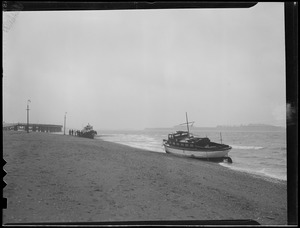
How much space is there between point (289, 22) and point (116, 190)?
7.99 meters

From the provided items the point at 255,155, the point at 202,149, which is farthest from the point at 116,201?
the point at 255,155

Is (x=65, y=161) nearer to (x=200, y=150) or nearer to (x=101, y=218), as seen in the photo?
(x=101, y=218)

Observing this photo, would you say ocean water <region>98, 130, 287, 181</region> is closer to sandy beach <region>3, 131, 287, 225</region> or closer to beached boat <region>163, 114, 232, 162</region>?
beached boat <region>163, 114, 232, 162</region>

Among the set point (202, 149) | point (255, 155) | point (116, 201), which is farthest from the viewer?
point (255, 155)

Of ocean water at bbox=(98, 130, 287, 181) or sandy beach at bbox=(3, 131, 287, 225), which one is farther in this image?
ocean water at bbox=(98, 130, 287, 181)

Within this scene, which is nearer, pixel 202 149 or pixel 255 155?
pixel 202 149

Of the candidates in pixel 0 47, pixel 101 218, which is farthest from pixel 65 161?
pixel 0 47

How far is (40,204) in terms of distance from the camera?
6059 mm

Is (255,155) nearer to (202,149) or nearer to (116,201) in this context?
(202,149)

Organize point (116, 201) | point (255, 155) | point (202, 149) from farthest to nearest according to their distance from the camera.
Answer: point (255, 155) < point (202, 149) < point (116, 201)

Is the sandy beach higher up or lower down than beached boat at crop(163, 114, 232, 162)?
higher up

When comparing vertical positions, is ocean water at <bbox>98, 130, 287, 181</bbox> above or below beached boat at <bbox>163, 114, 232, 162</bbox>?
below

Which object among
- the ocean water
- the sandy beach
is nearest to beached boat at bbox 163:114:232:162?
the ocean water

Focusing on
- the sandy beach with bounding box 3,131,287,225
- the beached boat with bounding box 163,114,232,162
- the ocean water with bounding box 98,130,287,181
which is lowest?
the ocean water with bounding box 98,130,287,181
